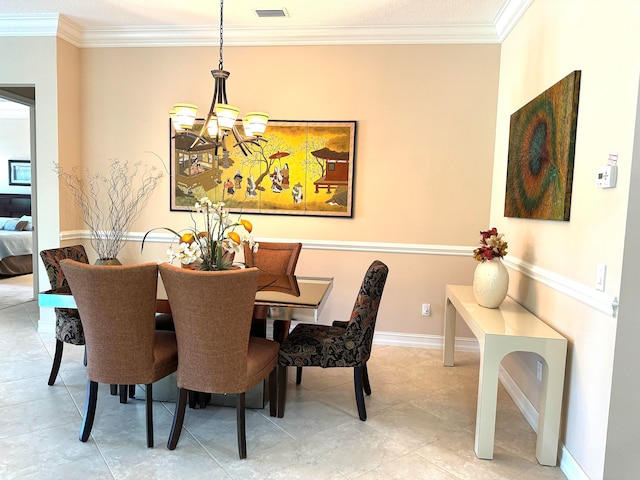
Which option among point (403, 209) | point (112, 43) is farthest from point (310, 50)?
point (112, 43)

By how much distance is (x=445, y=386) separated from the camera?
315 centimetres

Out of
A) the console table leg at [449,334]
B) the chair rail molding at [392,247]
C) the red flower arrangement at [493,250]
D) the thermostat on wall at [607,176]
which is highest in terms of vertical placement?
the thermostat on wall at [607,176]

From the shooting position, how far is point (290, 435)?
2428 mm

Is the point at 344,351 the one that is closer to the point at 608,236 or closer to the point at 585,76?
the point at 608,236

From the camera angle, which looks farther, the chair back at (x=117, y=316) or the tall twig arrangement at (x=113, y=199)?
the tall twig arrangement at (x=113, y=199)

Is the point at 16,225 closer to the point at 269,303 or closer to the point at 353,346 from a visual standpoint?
the point at 269,303

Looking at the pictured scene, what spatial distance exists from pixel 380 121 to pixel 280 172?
104 centimetres

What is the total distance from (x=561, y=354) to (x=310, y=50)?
3.24 meters

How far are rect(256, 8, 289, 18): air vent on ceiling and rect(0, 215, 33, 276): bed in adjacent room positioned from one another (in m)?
5.41

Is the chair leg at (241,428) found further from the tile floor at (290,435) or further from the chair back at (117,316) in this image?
the chair back at (117,316)

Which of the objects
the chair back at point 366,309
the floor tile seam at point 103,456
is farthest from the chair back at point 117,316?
the chair back at point 366,309

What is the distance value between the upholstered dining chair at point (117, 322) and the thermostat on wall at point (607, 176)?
2.09m

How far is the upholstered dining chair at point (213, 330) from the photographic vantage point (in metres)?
1.98

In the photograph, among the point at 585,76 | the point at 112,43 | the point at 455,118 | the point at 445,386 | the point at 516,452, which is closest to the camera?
the point at 585,76
